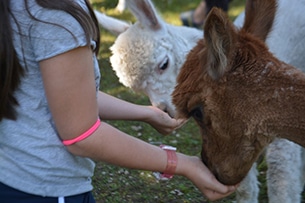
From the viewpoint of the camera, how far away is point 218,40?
1.85 m

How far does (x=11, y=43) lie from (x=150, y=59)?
6.58ft

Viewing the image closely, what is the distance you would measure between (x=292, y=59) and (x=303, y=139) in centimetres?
128

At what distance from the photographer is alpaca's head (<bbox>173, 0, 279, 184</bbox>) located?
195 centimetres

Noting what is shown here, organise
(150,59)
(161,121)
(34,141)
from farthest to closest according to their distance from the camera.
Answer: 1. (150,59)
2. (161,121)
3. (34,141)

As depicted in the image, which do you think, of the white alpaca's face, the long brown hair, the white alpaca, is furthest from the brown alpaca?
the white alpaca's face

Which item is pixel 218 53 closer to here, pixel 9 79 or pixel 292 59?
pixel 9 79

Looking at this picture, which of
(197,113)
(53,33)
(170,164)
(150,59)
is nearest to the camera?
(53,33)

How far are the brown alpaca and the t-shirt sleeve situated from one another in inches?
16.6

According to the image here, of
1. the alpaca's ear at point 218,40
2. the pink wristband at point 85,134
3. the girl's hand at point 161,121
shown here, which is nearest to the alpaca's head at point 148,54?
the girl's hand at point 161,121

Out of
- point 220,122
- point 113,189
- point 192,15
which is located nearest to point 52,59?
point 220,122

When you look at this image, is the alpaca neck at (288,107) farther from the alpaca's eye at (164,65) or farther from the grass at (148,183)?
the alpaca's eye at (164,65)

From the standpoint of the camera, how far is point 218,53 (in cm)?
193

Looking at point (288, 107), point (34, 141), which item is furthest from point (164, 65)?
point (34, 141)

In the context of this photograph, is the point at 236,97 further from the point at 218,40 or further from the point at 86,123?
the point at 86,123
